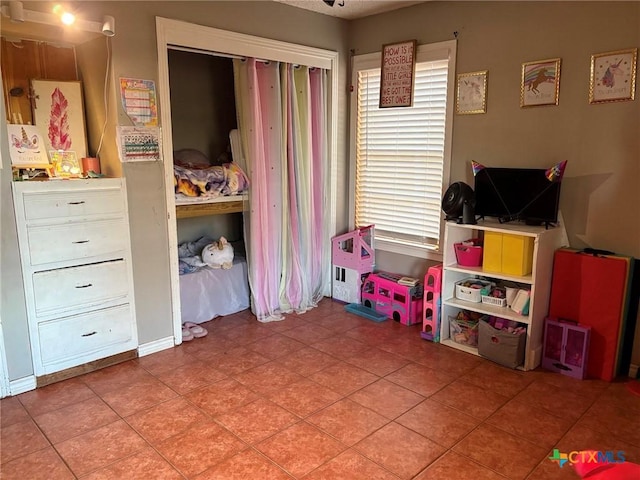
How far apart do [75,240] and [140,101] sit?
956mm

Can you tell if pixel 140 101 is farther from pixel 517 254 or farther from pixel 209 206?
pixel 517 254

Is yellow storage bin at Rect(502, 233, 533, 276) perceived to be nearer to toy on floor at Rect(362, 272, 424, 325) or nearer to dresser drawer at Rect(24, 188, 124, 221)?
toy on floor at Rect(362, 272, 424, 325)

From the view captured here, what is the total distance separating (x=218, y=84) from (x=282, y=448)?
3.24 m

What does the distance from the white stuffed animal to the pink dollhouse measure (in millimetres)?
972

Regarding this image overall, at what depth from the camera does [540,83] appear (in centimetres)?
318

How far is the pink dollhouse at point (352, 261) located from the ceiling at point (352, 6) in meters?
1.79

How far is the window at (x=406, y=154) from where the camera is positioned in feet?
12.2

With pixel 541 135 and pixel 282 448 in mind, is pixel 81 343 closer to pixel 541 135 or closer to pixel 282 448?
pixel 282 448

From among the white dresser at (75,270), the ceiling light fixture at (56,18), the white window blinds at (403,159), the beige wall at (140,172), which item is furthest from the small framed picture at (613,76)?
the white dresser at (75,270)

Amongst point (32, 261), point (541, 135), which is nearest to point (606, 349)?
point (541, 135)

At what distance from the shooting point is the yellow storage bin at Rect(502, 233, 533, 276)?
2.98 metres

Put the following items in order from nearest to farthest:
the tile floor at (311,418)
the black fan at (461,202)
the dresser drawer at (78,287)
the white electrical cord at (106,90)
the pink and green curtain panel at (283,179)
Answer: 1. the tile floor at (311,418)
2. the dresser drawer at (78,287)
3. the white electrical cord at (106,90)
4. the black fan at (461,202)
5. the pink and green curtain panel at (283,179)

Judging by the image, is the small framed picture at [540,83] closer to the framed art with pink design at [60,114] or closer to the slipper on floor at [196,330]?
the slipper on floor at [196,330]

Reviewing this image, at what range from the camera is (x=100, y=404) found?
2.69 m
